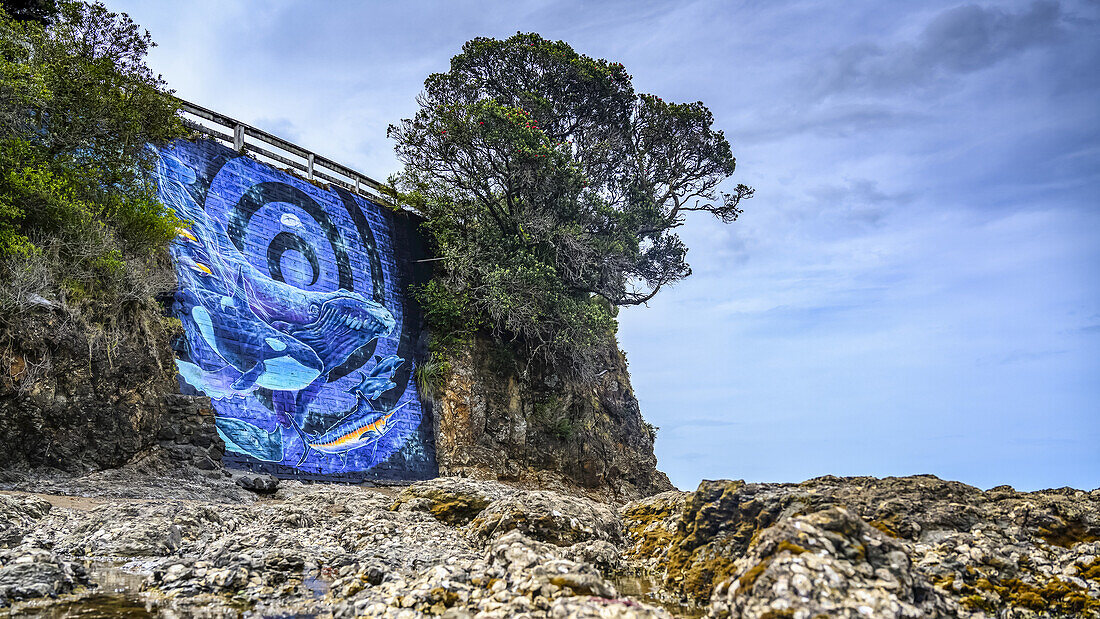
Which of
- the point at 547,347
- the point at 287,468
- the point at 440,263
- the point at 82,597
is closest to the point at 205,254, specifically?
the point at 287,468

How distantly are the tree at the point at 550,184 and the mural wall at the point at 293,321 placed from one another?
2062 mm

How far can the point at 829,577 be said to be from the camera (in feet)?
12.0

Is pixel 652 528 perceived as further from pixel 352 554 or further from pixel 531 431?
pixel 531 431

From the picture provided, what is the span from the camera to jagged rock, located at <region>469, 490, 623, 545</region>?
7.14m

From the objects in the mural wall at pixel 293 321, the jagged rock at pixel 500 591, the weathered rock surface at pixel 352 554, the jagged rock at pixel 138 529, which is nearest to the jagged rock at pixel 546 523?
the weathered rock surface at pixel 352 554

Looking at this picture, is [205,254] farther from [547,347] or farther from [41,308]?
[547,347]

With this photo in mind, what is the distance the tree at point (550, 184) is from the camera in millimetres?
18609

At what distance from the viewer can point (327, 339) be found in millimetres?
16266

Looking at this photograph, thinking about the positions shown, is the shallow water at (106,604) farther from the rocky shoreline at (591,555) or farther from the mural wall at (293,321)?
the mural wall at (293,321)

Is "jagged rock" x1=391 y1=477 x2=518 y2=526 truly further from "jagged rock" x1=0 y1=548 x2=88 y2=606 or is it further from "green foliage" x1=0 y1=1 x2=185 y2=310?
"green foliage" x1=0 y1=1 x2=185 y2=310

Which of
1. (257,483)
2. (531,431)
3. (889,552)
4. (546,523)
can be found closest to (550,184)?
(531,431)

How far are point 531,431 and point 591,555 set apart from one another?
12.4 meters

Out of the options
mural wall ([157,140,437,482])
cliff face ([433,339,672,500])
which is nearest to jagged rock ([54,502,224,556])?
mural wall ([157,140,437,482])

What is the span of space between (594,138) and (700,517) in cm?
1654
